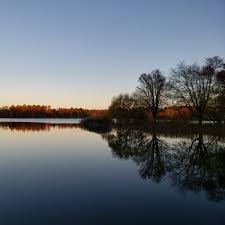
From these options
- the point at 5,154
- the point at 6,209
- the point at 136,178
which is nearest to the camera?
the point at 6,209

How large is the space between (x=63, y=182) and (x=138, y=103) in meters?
42.4

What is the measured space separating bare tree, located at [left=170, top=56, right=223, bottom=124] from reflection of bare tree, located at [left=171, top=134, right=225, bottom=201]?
1907 cm

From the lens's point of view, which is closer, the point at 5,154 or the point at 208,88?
the point at 5,154

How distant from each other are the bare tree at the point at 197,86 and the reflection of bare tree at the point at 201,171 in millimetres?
19074

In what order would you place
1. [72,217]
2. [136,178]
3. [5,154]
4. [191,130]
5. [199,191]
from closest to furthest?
1. [72,217]
2. [199,191]
3. [136,178]
4. [5,154]
5. [191,130]

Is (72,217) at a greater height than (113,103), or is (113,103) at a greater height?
(113,103)

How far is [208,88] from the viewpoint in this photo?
37.1 m

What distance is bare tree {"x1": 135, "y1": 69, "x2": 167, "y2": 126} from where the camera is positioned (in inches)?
1924

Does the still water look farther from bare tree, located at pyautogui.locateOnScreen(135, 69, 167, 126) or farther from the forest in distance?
bare tree, located at pyautogui.locateOnScreen(135, 69, 167, 126)

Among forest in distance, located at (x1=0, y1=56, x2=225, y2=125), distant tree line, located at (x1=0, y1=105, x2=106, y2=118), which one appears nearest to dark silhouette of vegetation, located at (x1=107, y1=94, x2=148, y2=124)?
forest in distance, located at (x1=0, y1=56, x2=225, y2=125)

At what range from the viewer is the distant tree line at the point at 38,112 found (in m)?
158

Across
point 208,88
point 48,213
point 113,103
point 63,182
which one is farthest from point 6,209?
point 113,103

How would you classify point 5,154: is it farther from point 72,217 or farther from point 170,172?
point 72,217

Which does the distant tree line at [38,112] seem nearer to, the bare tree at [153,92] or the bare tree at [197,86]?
the bare tree at [153,92]
